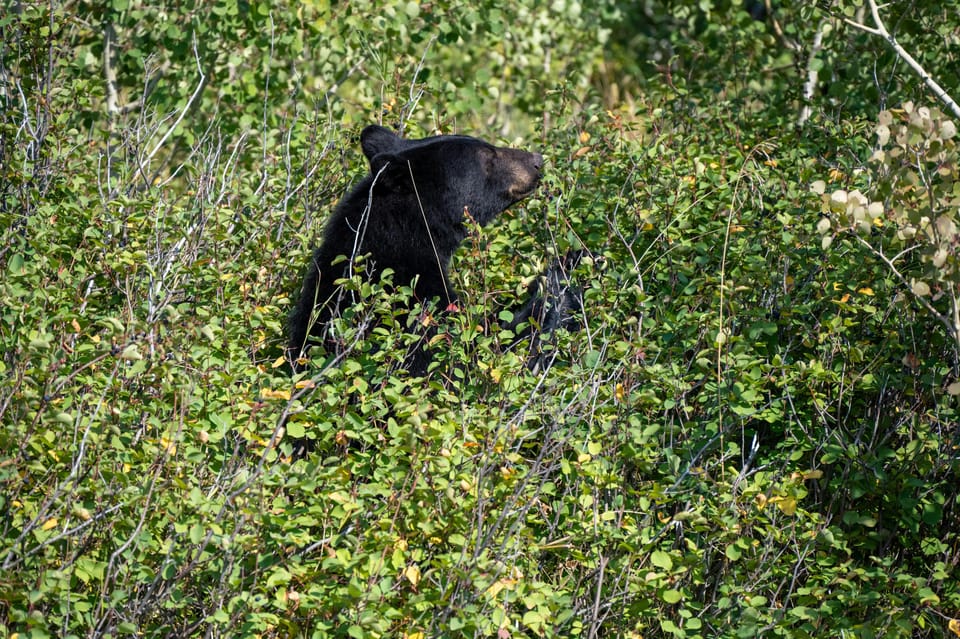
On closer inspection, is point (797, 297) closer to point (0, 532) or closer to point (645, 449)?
point (645, 449)

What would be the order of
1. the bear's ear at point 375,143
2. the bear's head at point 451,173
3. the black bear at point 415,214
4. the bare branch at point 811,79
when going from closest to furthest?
1. the black bear at point 415,214
2. the bear's head at point 451,173
3. the bear's ear at point 375,143
4. the bare branch at point 811,79

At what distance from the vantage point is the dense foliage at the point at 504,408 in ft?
10.5

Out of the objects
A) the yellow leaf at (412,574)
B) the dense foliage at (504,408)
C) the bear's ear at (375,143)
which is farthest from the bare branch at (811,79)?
the yellow leaf at (412,574)

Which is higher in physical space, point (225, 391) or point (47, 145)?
point (47, 145)

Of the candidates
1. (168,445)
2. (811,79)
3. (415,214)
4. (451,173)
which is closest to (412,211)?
(415,214)

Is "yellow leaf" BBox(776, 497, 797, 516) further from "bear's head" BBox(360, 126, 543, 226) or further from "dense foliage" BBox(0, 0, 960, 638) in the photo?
"bear's head" BBox(360, 126, 543, 226)

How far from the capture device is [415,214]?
5082 mm

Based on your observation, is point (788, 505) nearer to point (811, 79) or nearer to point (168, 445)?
point (168, 445)

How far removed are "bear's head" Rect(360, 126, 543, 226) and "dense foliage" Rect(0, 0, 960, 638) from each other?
20 cm

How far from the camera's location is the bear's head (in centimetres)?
513

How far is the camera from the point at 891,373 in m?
4.27

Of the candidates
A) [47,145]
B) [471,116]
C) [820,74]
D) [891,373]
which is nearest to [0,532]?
[47,145]

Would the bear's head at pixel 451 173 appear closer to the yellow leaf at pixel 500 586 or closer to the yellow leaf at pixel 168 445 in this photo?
the yellow leaf at pixel 168 445

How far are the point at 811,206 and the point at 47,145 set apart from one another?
3.78m
